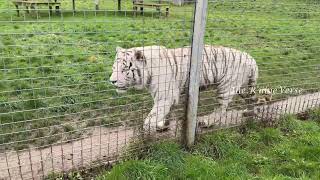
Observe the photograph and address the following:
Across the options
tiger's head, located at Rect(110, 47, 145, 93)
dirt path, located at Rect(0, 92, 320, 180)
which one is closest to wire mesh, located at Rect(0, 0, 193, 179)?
dirt path, located at Rect(0, 92, 320, 180)

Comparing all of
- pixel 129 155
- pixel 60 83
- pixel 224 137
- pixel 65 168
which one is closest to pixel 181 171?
pixel 129 155

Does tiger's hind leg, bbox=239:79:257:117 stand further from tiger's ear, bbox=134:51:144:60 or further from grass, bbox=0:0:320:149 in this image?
tiger's ear, bbox=134:51:144:60

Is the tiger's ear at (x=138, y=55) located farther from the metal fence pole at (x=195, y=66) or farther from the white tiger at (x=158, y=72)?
the metal fence pole at (x=195, y=66)

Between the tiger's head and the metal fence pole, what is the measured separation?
2.45 feet

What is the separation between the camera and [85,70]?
22.4 feet

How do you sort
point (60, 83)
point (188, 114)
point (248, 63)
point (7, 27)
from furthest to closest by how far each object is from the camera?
point (7, 27) < point (60, 83) < point (248, 63) < point (188, 114)

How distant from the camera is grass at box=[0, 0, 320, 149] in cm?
426

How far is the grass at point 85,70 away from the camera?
4.26m

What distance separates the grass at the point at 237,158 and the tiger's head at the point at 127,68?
Answer: 36.3 inches

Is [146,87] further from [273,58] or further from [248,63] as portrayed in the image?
[273,58]

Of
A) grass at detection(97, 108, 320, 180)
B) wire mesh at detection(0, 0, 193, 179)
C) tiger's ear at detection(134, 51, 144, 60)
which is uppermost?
tiger's ear at detection(134, 51, 144, 60)

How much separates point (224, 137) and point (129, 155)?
1.20 meters

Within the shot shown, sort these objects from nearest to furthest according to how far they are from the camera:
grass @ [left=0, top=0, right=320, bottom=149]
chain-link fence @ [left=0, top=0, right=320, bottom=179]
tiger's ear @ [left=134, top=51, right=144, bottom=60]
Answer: chain-link fence @ [left=0, top=0, right=320, bottom=179] < grass @ [left=0, top=0, right=320, bottom=149] < tiger's ear @ [left=134, top=51, right=144, bottom=60]

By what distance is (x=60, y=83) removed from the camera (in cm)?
625
